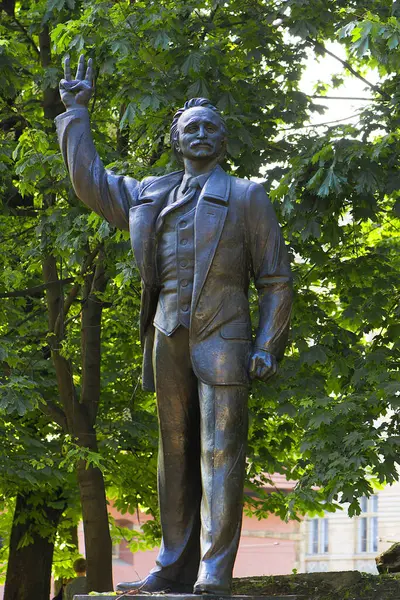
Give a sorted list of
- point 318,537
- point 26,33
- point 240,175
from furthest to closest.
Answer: point 318,537 < point 26,33 < point 240,175

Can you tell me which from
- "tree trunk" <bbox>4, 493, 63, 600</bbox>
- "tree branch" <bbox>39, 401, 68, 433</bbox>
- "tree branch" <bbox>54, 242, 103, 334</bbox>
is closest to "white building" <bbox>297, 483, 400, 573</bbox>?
"tree trunk" <bbox>4, 493, 63, 600</bbox>

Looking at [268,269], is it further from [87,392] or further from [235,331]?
[87,392]

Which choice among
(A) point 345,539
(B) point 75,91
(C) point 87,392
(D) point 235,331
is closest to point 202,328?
(D) point 235,331

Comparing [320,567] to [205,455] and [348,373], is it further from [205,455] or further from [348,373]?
[205,455]

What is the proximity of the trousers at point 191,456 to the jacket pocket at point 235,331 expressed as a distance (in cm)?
20

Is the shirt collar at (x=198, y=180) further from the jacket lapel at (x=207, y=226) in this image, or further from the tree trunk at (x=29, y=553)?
the tree trunk at (x=29, y=553)

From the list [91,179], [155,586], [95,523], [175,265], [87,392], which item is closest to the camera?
[155,586]

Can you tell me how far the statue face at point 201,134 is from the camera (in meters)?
6.55

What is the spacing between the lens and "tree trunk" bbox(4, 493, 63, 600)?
1772 centimetres

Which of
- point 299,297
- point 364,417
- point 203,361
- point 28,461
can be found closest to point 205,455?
point 203,361

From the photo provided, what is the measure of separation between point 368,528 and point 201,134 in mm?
38398

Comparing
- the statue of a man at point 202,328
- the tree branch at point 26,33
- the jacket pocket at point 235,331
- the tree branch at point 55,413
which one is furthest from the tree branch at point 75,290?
the jacket pocket at point 235,331

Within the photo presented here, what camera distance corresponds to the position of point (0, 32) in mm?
14875

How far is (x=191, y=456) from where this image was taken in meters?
6.46
